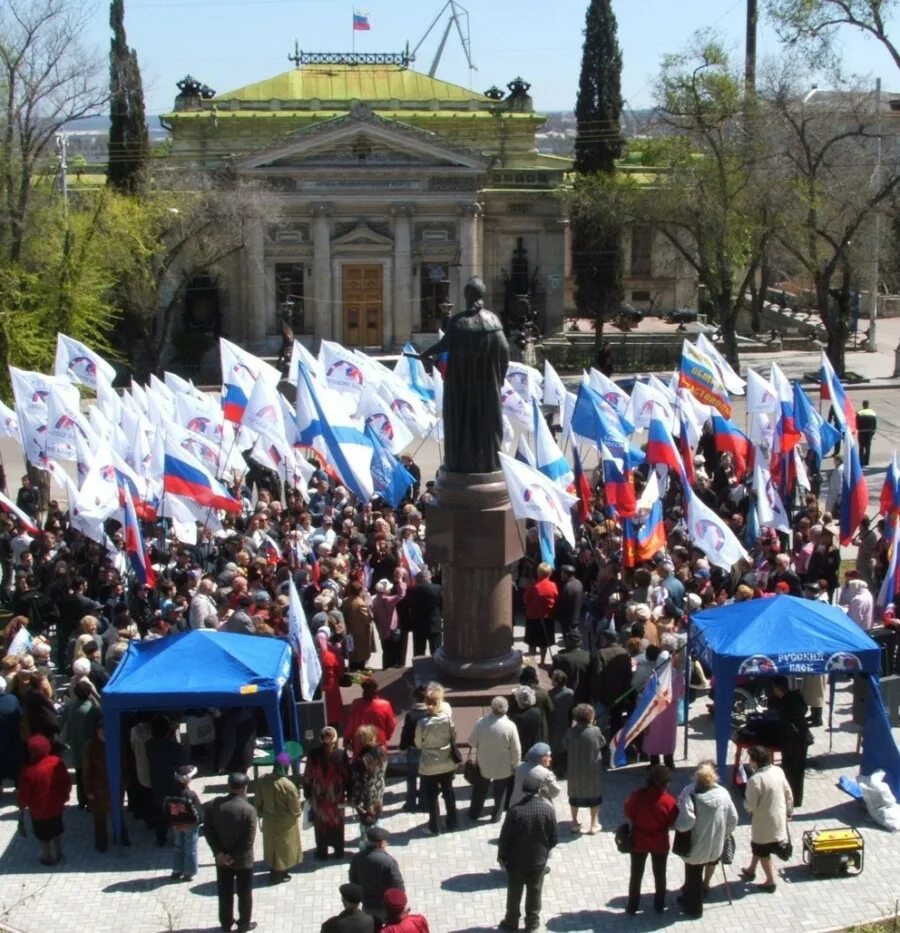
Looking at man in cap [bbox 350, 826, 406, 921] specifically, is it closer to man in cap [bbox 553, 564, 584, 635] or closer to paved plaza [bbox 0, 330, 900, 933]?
paved plaza [bbox 0, 330, 900, 933]

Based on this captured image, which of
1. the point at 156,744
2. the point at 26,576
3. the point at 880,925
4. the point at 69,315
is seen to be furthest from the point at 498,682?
→ the point at 69,315

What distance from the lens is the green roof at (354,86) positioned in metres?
56.2

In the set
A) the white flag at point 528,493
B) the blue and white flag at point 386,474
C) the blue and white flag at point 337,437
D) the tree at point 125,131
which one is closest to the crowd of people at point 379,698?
the blue and white flag at point 386,474

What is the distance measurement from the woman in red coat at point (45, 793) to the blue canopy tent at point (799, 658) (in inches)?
228

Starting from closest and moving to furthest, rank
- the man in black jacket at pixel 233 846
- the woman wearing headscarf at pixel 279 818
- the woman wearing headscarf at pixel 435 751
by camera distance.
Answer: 1. the man in black jacket at pixel 233 846
2. the woman wearing headscarf at pixel 279 818
3. the woman wearing headscarf at pixel 435 751

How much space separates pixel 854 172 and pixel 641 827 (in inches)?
1448

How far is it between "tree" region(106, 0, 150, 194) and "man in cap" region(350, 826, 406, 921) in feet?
123

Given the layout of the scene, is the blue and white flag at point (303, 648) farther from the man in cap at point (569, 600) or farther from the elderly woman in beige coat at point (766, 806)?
the elderly woman in beige coat at point (766, 806)

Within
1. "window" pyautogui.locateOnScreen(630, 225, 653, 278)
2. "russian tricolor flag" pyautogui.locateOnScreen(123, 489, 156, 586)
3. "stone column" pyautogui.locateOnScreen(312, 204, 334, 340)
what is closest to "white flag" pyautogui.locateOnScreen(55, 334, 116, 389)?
"russian tricolor flag" pyautogui.locateOnScreen(123, 489, 156, 586)

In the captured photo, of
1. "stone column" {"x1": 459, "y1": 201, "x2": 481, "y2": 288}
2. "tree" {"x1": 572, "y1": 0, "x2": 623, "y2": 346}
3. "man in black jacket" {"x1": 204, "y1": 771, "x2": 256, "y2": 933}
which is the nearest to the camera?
"man in black jacket" {"x1": 204, "y1": 771, "x2": 256, "y2": 933}

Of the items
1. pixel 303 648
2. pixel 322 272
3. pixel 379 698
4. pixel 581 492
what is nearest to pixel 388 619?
pixel 303 648

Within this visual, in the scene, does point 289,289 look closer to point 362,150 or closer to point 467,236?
point 362,150

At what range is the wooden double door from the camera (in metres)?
50.1

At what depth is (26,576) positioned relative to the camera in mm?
17109
